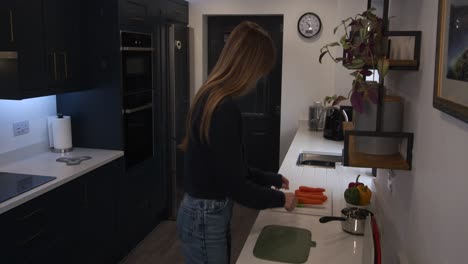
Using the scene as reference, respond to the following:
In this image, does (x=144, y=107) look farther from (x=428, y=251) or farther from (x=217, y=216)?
(x=428, y=251)

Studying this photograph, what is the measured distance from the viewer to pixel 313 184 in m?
2.67

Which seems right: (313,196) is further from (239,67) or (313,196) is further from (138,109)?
(138,109)

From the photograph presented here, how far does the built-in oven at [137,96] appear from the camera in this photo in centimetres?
337

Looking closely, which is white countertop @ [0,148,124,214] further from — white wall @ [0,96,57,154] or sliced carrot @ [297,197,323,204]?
sliced carrot @ [297,197,323,204]

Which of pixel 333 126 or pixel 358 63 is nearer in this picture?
pixel 358 63

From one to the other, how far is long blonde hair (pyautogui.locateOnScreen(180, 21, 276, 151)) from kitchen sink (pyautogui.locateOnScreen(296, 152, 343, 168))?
1.69m

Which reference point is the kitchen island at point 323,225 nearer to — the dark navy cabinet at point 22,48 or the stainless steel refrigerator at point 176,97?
the stainless steel refrigerator at point 176,97

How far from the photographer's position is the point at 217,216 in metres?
1.72

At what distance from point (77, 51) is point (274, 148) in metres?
2.59

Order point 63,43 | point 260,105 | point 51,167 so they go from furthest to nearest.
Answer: point 260,105
point 63,43
point 51,167

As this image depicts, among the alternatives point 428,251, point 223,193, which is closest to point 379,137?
point 428,251

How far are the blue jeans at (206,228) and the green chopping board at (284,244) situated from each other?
0.49 feet

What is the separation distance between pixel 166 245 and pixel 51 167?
4.26 feet

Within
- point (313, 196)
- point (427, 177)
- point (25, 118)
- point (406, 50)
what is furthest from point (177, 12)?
point (427, 177)
